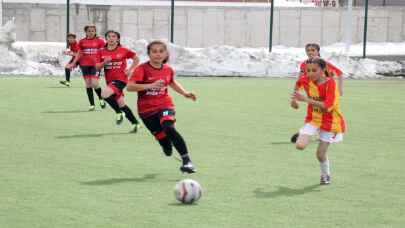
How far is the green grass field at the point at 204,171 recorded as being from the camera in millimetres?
8328

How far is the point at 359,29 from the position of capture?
4438 cm

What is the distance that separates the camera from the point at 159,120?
11.2 m

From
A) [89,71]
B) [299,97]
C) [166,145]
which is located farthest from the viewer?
[89,71]

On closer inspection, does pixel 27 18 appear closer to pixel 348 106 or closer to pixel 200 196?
→ pixel 348 106

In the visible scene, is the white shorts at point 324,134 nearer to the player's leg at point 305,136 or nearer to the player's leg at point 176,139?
the player's leg at point 305,136

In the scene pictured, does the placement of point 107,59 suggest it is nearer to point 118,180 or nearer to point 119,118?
point 119,118

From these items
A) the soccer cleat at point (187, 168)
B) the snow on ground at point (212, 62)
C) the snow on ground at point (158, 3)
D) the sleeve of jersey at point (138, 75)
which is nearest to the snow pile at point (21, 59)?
the snow on ground at point (212, 62)

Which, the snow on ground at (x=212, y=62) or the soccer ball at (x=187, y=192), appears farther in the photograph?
the snow on ground at (x=212, y=62)

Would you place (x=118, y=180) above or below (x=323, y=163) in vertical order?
below

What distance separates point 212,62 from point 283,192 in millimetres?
23628

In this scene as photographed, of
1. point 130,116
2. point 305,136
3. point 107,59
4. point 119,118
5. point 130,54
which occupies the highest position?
point 130,54

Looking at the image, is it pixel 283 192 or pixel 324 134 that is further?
pixel 324 134

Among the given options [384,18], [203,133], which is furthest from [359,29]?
[203,133]

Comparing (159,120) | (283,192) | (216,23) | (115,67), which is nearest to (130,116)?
(115,67)
